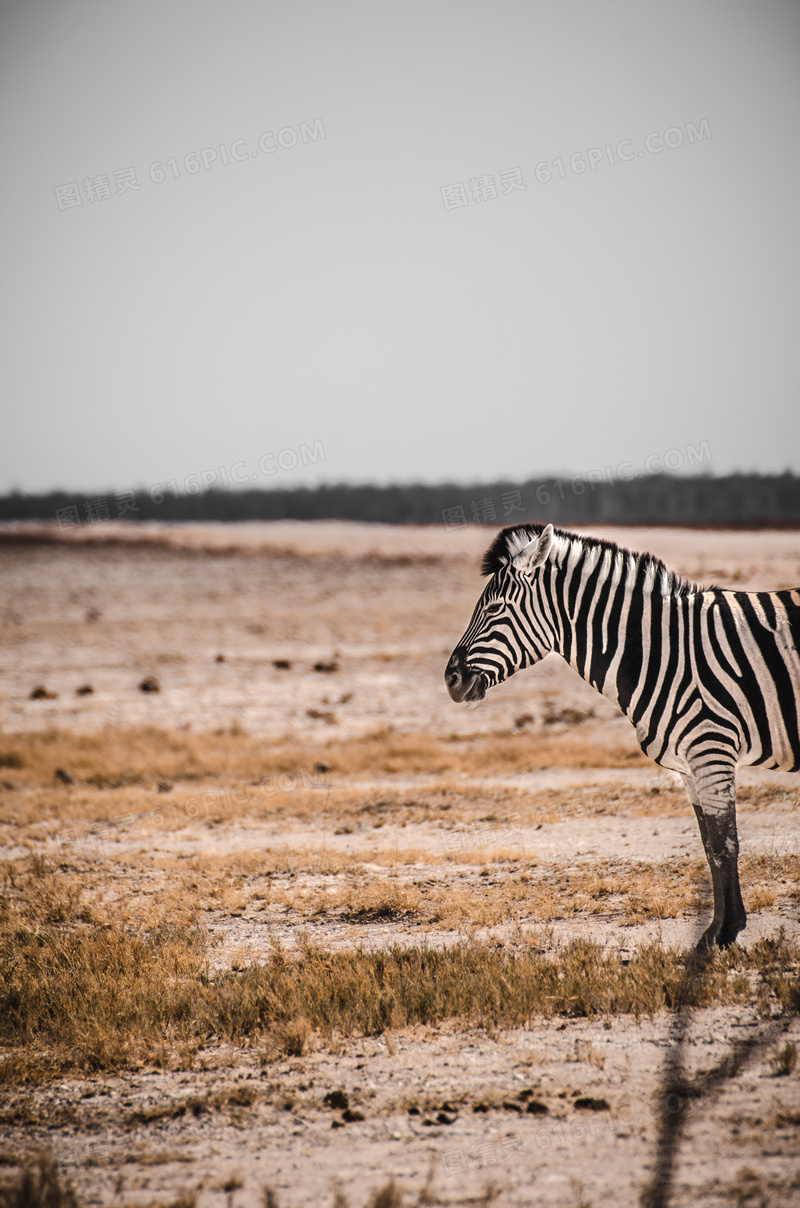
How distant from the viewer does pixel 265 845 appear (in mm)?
9102

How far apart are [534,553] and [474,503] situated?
3950 centimetres

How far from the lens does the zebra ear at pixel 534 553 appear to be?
575cm

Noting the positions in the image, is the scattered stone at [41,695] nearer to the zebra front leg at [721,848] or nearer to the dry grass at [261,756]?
the dry grass at [261,756]

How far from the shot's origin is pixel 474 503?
44844mm

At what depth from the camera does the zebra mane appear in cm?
595

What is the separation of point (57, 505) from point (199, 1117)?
196 ft

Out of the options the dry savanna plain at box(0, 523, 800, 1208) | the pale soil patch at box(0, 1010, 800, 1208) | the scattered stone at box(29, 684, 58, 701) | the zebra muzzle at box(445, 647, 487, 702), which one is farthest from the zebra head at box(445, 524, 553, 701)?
the scattered stone at box(29, 684, 58, 701)

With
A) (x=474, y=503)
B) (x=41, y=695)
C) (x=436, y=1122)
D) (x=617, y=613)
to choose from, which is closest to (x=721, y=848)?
(x=617, y=613)

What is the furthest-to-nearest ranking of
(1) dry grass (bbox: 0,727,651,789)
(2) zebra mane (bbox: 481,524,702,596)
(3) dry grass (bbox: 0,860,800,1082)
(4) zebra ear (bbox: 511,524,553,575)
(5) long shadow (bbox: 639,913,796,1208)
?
(1) dry grass (bbox: 0,727,651,789) < (2) zebra mane (bbox: 481,524,702,596) < (4) zebra ear (bbox: 511,524,553,575) < (3) dry grass (bbox: 0,860,800,1082) < (5) long shadow (bbox: 639,913,796,1208)

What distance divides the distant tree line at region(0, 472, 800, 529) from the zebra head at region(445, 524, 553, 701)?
18907 millimetres

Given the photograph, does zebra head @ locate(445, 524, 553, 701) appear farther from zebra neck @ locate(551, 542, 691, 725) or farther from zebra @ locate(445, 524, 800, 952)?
zebra neck @ locate(551, 542, 691, 725)

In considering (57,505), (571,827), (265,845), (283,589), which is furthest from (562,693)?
(57,505)

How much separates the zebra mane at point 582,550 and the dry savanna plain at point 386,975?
147 cm

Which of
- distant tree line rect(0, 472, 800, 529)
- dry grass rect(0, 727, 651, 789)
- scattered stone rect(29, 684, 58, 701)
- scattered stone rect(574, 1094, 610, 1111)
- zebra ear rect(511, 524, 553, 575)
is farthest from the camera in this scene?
distant tree line rect(0, 472, 800, 529)
